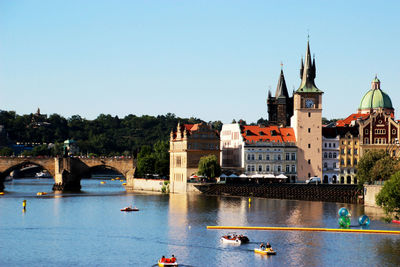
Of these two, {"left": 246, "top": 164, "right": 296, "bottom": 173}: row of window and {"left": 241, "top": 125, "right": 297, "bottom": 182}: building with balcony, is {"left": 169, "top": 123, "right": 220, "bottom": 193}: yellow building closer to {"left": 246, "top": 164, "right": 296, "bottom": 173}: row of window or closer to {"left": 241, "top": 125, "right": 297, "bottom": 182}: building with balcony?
{"left": 241, "top": 125, "right": 297, "bottom": 182}: building with balcony

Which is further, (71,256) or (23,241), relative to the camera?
(23,241)

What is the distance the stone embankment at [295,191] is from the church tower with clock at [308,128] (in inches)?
852

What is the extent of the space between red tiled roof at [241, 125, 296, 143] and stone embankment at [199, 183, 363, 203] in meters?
20.0

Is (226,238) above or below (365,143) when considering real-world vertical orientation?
below

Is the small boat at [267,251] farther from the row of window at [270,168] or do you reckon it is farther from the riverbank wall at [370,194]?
Result: the row of window at [270,168]

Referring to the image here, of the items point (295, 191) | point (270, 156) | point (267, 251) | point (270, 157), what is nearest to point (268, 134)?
point (270, 156)

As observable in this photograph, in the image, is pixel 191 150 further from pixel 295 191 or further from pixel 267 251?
pixel 267 251

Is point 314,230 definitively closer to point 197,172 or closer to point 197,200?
point 197,200

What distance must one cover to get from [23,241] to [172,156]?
9581cm

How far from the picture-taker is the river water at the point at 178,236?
3295 inches

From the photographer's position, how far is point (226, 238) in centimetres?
9331

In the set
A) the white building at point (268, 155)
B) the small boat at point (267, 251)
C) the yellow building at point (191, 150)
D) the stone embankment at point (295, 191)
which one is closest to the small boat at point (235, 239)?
the small boat at point (267, 251)

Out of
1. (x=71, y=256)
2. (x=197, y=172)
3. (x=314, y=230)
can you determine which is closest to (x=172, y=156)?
(x=197, y=172)

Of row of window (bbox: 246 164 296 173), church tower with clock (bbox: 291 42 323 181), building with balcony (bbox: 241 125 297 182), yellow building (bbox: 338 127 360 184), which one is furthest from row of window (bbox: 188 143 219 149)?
yellow building (bbox: 338 127 360 184)
